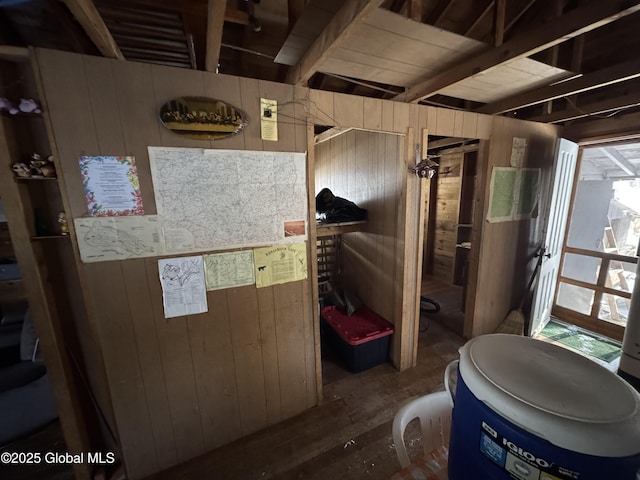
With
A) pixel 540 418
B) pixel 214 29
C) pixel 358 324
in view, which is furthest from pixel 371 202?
pixel 540 418

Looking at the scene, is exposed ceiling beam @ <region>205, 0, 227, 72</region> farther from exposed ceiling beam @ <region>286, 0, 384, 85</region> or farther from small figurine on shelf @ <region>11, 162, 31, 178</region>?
small figurine on shelf @ <region>11, 162, 31, 178</region>

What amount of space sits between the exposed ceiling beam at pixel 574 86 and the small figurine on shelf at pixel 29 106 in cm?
289

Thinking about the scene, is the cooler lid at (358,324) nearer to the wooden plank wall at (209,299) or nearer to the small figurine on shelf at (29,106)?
the wooden plank wall at (209,299)

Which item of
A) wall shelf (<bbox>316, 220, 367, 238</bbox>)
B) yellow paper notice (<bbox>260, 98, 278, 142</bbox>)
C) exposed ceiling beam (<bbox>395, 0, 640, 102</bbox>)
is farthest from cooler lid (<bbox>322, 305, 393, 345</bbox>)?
exposed ceiling beam (<bbox>395, 0, 640, 102</bbox>)

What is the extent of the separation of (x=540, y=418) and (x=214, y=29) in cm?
→ 149

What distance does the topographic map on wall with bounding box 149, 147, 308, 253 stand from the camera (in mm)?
1283

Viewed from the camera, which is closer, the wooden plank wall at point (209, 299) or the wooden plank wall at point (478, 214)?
the wooden plank wall at point (209, 299)

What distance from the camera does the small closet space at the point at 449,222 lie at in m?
3.94

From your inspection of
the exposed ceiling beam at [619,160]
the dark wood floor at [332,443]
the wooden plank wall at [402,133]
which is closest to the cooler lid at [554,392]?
the dark wood floor at [332,443]

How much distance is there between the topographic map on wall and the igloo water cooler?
1162 millimetres

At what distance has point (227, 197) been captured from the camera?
139 cm

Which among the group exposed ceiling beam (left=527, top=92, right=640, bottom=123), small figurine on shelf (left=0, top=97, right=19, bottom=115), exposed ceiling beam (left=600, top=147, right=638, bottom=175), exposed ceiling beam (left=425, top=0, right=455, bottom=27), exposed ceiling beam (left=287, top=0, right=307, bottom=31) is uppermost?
exposed ceiling beam (left=425, top=0, right=455, bottom=27)

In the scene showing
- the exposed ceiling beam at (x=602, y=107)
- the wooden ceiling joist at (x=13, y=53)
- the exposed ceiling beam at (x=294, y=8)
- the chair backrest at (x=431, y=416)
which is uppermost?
the exposed ceiling beam at (x=294, y=8)

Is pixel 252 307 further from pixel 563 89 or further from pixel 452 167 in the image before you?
pixel 452 167
